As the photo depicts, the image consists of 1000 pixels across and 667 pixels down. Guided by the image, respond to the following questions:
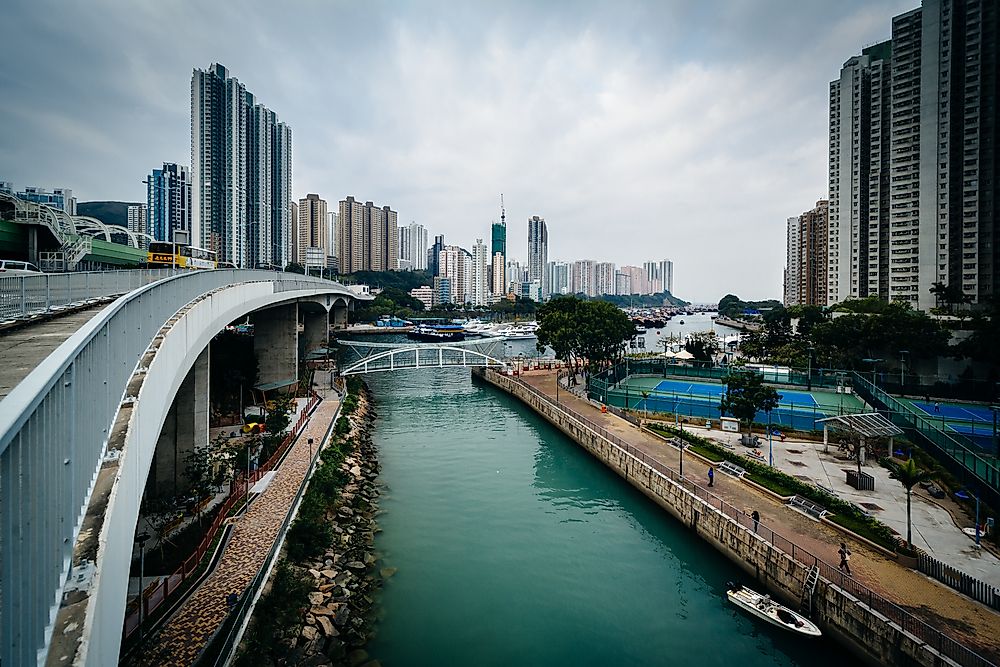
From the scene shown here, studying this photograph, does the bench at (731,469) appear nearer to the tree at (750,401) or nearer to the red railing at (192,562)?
the tree at (750,401)

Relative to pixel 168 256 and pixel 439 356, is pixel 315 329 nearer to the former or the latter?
pixel 439 356

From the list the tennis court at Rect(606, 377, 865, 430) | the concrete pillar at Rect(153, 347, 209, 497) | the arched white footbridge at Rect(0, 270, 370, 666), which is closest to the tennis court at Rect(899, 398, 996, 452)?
the tennis court at Rect(606, 377, 865, 430)

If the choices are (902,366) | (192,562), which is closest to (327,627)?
(192,562)

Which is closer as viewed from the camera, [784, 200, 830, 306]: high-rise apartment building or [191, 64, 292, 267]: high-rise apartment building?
[191, 64, 292, 267]: high-rise apartment building

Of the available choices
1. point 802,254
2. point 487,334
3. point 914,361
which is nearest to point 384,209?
point 487,334

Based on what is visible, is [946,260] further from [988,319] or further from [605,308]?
[605,308]

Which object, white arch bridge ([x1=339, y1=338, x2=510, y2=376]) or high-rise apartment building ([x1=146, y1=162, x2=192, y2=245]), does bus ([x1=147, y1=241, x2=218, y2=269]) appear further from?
high-rise apartment building ([x1=146, y1=162, x2=192, y2=245])
